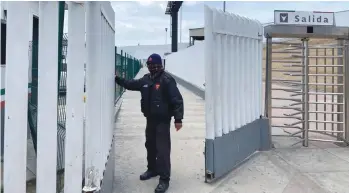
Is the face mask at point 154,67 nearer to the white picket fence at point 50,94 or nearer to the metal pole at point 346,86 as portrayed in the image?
the white picket fence at point 50,94

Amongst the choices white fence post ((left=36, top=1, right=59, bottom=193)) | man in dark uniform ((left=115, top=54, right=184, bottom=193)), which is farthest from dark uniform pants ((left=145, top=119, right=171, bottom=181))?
white fence post ((left=36, top=1, right=59, bottom=193))

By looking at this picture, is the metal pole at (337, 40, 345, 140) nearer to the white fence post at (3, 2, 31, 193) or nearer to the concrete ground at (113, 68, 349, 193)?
the concrete ground at (113, 68, 349, 193)

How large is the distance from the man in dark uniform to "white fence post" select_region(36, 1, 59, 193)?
6.28ft

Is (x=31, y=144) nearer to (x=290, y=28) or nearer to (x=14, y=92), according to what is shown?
(x=14, y=92)

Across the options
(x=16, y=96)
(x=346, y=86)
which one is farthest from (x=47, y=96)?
(x=346, y=86)

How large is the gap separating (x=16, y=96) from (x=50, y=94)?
0.77 feet

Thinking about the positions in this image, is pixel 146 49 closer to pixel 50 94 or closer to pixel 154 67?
pixel 154 67

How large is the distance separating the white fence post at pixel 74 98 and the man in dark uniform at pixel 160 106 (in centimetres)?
168

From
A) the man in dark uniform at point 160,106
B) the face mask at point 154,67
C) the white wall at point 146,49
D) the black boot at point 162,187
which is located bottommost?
the black boot at point 162,187

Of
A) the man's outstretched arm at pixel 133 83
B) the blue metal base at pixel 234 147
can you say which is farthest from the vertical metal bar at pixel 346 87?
the man's outstretched arm at pixel 133 83

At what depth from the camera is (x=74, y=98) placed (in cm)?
291

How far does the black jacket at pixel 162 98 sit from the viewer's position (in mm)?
4551

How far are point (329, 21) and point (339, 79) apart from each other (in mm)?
1288

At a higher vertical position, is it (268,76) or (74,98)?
(268,76)
